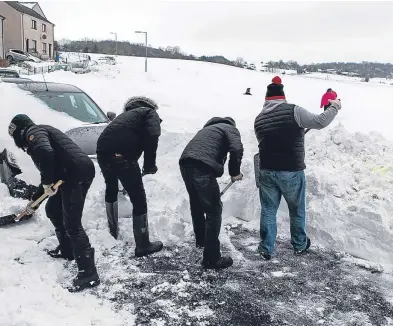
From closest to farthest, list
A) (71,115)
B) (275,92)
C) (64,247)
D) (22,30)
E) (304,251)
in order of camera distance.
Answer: (64,247) < (275,92) < (304,251) < (71,115) < (22,30)

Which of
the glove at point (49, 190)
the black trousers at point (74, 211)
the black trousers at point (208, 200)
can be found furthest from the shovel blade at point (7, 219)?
the black trousers at point (208, 200)

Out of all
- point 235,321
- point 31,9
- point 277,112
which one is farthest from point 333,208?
point 31,9

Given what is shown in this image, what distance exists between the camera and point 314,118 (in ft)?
13.5

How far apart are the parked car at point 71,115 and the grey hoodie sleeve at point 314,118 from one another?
8.46 ft

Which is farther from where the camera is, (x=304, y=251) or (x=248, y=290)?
(x=304, y=251)

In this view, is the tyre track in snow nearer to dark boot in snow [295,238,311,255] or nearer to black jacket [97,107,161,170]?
dark boot in snow [295,238,311,255]

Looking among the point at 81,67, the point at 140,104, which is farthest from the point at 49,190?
the point at 81,67

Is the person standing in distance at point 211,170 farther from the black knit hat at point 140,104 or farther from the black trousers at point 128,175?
the black knit hat at point 140,104

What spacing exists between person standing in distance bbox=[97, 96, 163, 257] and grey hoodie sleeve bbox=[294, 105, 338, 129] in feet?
4.64

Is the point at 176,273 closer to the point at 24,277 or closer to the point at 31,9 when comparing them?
the point at 24,277

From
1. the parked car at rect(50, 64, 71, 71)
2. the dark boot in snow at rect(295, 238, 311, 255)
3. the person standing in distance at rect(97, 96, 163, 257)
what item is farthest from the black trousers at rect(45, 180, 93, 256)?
the parked car at rect(50, 64, 71, 71)

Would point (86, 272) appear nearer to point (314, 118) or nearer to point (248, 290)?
point (248, 290)

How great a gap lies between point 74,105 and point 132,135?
9.81 feet

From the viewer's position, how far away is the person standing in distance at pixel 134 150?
4.06m
